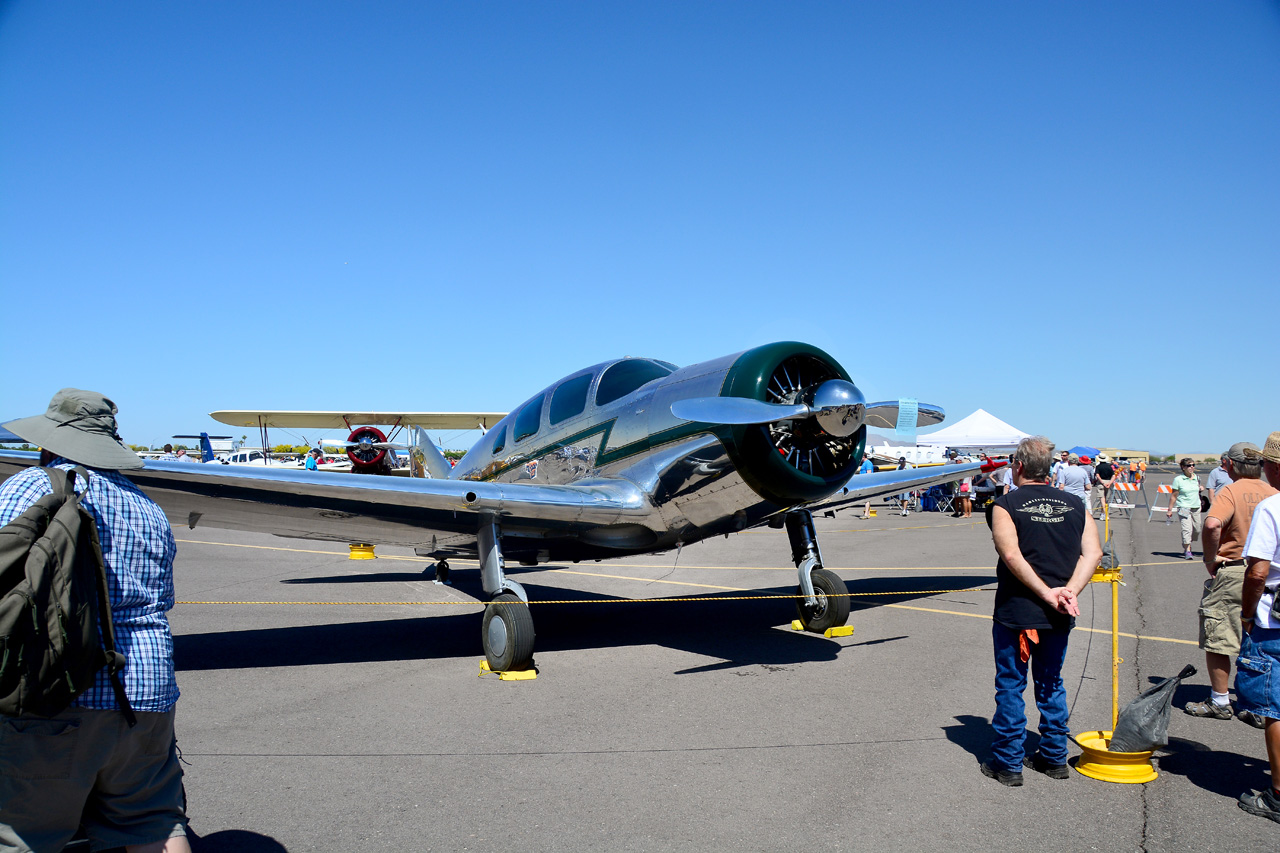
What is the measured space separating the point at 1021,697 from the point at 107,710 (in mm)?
3700

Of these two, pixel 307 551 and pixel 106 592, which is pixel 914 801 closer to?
pixel 106 592

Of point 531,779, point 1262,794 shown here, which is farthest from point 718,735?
point 1262,794

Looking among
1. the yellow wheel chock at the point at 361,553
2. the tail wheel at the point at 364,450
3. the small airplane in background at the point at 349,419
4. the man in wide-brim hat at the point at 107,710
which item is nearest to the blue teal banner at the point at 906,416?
the man in wide-brim hat at the point at 107,710

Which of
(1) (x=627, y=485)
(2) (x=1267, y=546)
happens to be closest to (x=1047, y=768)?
(2) (x=1267, y=546)

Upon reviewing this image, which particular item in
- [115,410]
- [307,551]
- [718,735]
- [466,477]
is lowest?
[307,551]

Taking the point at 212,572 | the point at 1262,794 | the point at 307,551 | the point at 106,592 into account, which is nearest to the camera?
the point at 106,592

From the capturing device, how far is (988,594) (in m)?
9.55

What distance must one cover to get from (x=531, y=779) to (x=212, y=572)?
34.5ft

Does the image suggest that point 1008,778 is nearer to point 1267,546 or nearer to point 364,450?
point 1267,546

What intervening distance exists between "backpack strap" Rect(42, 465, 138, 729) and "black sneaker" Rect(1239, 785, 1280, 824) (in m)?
4.35

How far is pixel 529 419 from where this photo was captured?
27.4 feet

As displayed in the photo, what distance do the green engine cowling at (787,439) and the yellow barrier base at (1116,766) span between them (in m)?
2.48

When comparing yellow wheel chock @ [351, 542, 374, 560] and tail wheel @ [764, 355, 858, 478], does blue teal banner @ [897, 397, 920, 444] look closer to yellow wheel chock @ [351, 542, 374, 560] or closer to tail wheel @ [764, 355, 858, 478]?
tail wheel @ [764, 355, 858, 478]

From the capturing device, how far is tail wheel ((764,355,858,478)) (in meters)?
5.88
